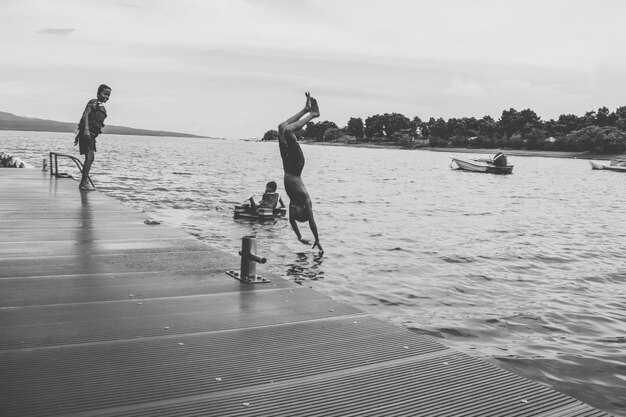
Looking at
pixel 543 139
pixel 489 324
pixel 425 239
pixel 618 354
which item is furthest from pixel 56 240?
pixel 543 139

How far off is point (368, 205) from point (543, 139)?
14988 centimetres

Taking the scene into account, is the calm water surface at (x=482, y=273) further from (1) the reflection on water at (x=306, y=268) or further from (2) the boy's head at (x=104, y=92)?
(2) the boy's head at (x=104, y=92)

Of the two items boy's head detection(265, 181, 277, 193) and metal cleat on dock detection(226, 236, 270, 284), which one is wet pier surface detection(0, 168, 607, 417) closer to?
metal cleat on dock detection(226, 236, 270, 284)

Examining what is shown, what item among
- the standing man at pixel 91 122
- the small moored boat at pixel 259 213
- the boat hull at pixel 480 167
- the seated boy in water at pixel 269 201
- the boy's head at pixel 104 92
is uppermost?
the boy's head at pixel 104 92

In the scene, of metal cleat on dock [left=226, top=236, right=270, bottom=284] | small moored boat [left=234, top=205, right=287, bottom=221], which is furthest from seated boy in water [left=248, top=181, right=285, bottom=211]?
metal cleat on dock [left=226, top=236, right=270, bottom=284]

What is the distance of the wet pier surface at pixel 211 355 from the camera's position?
12.2ft

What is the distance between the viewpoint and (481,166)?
7606cm

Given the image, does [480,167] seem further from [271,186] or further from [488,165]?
[271,186]

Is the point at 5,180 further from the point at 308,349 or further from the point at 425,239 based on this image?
the point at 308,349

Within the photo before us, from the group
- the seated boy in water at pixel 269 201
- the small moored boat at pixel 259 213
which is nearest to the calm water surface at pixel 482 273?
the small moored boat at pixel 259 213

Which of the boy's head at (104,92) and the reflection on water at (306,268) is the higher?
the boy's head at (104,92)

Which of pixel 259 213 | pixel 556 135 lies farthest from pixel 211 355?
pixel 556 135

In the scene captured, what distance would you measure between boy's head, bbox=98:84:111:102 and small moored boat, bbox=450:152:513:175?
206 feet

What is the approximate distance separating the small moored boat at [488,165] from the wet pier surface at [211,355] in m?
68.4
